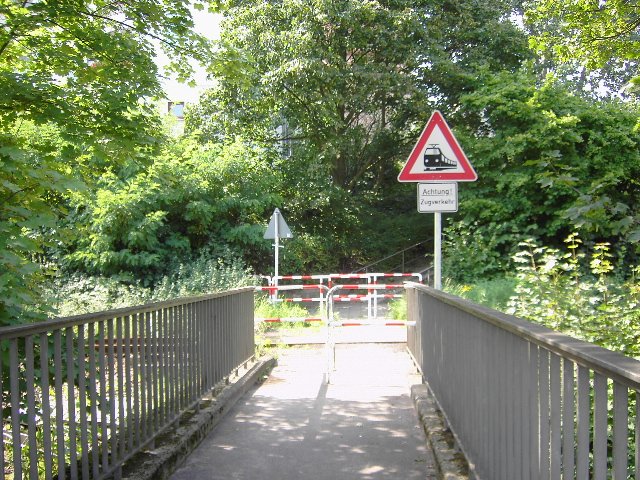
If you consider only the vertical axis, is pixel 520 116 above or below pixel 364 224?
above

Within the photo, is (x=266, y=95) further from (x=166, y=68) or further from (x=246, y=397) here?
(x=246, y=397)

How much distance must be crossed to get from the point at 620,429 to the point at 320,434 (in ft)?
14.9

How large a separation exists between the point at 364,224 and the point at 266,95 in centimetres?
702

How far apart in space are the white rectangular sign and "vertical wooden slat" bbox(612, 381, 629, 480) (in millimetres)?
5328

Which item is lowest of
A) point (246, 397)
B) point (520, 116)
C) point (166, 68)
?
point (246, 397)

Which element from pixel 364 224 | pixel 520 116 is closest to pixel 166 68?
pixel 520 116

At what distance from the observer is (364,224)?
26328mm

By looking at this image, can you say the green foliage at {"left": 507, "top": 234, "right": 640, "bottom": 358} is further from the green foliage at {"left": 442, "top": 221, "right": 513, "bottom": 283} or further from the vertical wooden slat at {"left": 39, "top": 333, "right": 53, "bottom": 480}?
the green foliage at {"left": 442, "top": 221, "right": 513, "bottom": 283}

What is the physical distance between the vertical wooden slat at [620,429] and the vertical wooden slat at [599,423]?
3.6 inches

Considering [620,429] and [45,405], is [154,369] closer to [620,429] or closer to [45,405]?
[45,405]

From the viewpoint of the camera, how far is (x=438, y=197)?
23.6 feet

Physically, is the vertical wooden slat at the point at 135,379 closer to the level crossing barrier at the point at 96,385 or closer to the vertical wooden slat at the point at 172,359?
the level crossing barrier at the point at 96,385

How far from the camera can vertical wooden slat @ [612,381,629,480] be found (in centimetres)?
181

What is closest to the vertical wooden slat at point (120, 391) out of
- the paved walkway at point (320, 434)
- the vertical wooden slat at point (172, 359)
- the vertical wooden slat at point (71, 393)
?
the vertical wooden slat at point (71, 393)
